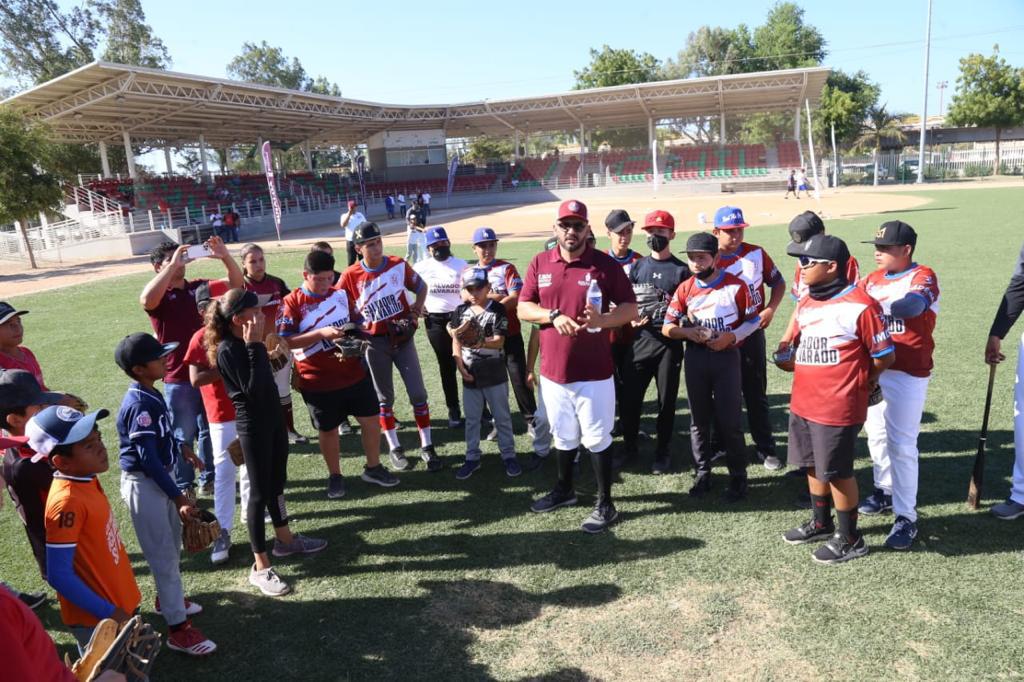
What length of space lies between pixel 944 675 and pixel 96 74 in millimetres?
33806

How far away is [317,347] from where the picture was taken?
202 inches

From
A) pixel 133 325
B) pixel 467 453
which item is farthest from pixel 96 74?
pixel 467 453

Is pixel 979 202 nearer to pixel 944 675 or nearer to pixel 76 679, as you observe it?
pixel 944 675

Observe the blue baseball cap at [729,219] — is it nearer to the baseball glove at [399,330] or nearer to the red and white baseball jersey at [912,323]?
the red and white baseball jersey at [912,323]

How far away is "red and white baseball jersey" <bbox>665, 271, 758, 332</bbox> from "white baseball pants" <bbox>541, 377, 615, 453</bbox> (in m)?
0.92

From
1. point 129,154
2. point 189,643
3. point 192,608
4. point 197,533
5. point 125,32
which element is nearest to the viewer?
point 197,533

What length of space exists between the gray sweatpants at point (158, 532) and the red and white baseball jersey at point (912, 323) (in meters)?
4.50

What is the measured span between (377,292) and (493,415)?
5.14 feet

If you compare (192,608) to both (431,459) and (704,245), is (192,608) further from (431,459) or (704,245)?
(704,245)

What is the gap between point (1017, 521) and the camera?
14.3 ft

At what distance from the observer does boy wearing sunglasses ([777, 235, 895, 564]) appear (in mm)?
3816

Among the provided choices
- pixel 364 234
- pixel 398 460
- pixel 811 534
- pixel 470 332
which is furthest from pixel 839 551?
pixel 364 234

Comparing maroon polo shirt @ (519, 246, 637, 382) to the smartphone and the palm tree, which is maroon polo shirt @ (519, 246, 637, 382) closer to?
the smartphone

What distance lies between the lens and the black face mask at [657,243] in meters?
5.47
